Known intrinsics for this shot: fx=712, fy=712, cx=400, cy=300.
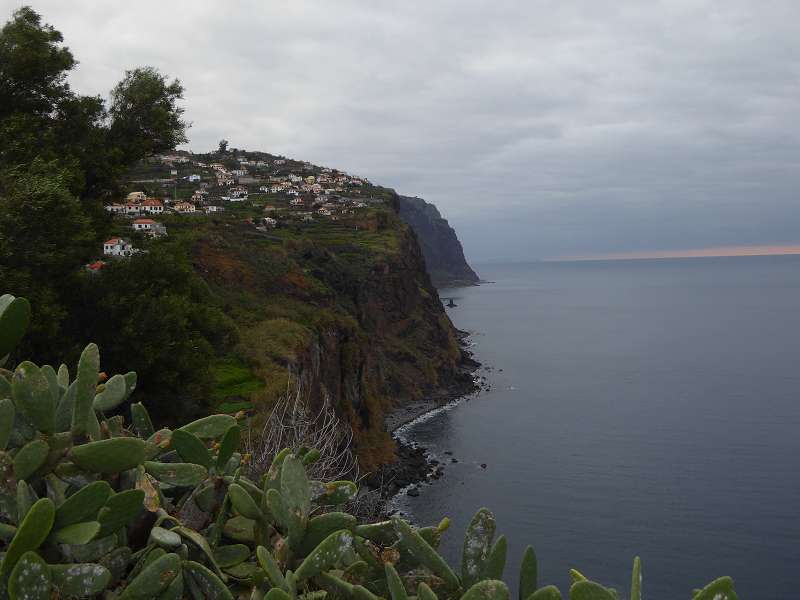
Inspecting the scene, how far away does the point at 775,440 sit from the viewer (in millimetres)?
59344

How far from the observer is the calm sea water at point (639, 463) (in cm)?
3953

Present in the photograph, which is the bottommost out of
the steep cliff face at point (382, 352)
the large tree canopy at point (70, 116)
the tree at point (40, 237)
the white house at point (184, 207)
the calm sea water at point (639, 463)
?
the calm sea water at point (639, 463)

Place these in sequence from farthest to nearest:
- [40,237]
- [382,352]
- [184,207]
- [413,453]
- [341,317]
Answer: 1. [184,207]
2. [382,352]
3. [413,453]
4. [341,317]
5. [40,237]

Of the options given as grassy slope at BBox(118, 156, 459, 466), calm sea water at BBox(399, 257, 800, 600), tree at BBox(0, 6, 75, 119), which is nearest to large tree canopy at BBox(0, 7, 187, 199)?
tree at BBox(0, 6, 75, 119)

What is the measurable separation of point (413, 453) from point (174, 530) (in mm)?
54966

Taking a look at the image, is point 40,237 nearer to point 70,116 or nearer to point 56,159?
point 56,159

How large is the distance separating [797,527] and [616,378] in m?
46.1

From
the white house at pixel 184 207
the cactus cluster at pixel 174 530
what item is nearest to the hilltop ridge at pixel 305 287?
the white house at pixel 184 207

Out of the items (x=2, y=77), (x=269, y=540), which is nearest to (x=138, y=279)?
(x=2, y=77)

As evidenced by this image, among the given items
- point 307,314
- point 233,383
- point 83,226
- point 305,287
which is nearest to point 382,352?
point 305,287

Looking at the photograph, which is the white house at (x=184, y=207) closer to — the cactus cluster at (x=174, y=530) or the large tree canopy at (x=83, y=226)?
the large tree canopy at (x=83, y=226)

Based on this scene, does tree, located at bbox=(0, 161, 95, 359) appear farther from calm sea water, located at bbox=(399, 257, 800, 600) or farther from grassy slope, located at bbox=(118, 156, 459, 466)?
calm sea water, located at bbox=(399, 257, 800, 600)

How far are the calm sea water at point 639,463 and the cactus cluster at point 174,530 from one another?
34823 mm

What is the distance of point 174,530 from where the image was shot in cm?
364
